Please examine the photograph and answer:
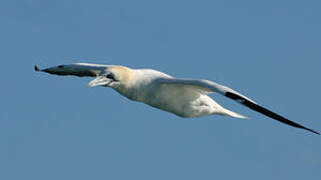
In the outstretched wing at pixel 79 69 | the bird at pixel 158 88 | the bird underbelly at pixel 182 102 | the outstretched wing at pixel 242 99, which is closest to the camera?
the outstretched wing at pixel 242 99

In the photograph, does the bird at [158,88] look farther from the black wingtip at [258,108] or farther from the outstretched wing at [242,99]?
the black wingtip at [258,108]

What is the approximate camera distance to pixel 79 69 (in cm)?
2661

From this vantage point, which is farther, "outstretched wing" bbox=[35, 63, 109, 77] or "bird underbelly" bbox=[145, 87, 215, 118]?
"outstretched wing" bbox=[35, 63, 109, 77]

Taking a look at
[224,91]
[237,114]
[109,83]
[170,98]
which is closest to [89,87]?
[109,83]

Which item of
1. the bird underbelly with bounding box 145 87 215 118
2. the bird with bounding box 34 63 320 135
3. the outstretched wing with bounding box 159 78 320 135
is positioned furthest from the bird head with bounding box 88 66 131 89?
the outstretched wing with bounding box 159 78 320 135

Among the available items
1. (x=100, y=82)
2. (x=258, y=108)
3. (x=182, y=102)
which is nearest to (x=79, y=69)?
(x=100, y=82)

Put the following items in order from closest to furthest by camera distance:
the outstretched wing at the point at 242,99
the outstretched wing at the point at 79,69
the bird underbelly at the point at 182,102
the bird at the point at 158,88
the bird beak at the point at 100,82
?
the outstretched wing at the point at 242,99
the bird beak at the point at 100,82
the bird at the point at 158,88
the bird underbelly at the point at 182,102
the outstretched wing at the point at 79,69

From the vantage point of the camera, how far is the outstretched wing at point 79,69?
25.3 metres

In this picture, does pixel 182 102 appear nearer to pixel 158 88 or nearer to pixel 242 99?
pixel 158 88

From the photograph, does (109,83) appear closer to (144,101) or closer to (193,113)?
(144,101)

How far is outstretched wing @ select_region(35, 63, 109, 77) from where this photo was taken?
25.3 metres

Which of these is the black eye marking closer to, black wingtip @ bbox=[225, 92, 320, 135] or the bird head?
the bird head

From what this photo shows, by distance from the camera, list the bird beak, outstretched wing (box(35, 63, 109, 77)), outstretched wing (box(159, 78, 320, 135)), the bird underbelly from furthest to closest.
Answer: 1. outstretched wing (box(35, 63, 109, 77))
2. the bird underbelly
3. the bird beak
4. outstretched wing (box(159, 78, 320, 135))

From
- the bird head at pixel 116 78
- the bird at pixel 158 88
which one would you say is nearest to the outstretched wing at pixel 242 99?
the bird at pixel 158 88
